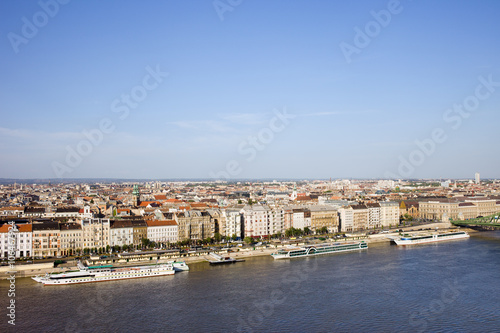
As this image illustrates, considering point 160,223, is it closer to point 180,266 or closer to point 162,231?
point 162,231

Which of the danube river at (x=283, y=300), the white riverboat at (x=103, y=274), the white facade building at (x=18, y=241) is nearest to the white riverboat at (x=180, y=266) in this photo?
the white riverboat at (x=103, y=274)

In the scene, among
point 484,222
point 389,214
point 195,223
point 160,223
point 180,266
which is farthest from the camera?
point 389,214

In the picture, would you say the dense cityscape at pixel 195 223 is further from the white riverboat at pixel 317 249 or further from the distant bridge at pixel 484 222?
the white riverboat at pixel 317 249

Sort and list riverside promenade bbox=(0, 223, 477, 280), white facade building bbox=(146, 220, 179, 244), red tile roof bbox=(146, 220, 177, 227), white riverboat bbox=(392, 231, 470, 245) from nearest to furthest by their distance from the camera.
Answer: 1. riverside promenade bbox=(0, 223, 477, 280)
2. white facade building bbox=(146, 220, 179, 244)
3. red tile roof bbox=(146, 220, 177, 227)
4. white riverboat bbox=(392, 231, 470, 245)

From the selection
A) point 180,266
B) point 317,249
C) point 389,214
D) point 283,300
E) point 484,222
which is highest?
point 389,214

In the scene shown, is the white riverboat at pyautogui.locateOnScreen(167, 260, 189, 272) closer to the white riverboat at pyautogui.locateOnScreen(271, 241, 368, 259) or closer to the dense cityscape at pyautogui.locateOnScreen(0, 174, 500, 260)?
the white riverboat at pyautogui.locateOnScreen(271, 241, 368, 259)

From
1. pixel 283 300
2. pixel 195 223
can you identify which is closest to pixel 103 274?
pixel 283 300

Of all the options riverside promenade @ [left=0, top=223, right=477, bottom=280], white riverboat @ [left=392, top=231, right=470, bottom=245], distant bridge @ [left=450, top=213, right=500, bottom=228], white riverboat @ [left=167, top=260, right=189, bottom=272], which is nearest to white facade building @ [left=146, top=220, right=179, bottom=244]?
riverside promenade @ [left=0, top=223, right=477, bottom=280]
